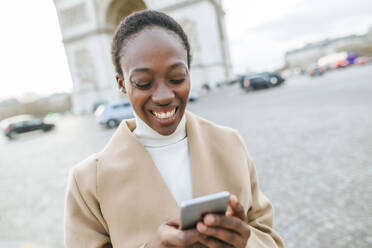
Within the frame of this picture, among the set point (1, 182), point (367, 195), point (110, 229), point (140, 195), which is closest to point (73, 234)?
point (110, 229)

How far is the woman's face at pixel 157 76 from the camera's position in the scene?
0.97 metres

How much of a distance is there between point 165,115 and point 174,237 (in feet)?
1.62

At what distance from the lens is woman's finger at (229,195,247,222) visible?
2.57ft

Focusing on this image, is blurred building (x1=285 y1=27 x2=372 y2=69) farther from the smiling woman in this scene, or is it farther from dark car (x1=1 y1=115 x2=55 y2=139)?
the smiling woman

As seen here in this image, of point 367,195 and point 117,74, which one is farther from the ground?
point 117,74

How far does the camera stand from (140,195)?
0.99 metres

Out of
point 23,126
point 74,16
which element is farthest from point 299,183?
point 74,16

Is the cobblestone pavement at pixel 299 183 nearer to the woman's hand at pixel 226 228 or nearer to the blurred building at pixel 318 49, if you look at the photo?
the woman's hand at pixel 226 228

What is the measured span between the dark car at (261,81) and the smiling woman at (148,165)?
1759 cm

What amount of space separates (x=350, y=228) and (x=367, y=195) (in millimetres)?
744

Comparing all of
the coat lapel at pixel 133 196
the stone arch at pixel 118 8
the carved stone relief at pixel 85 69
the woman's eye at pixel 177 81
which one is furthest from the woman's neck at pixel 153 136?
the carved stone relief at pixel 85 69

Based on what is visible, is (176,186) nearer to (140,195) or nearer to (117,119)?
(140,195)

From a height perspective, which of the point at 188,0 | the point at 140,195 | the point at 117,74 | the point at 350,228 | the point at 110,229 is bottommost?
the point at 350,228

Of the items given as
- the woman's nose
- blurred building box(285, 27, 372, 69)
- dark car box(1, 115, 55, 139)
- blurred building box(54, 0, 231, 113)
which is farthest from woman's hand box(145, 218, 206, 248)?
blurred building box(285, 27, 372, 69)
